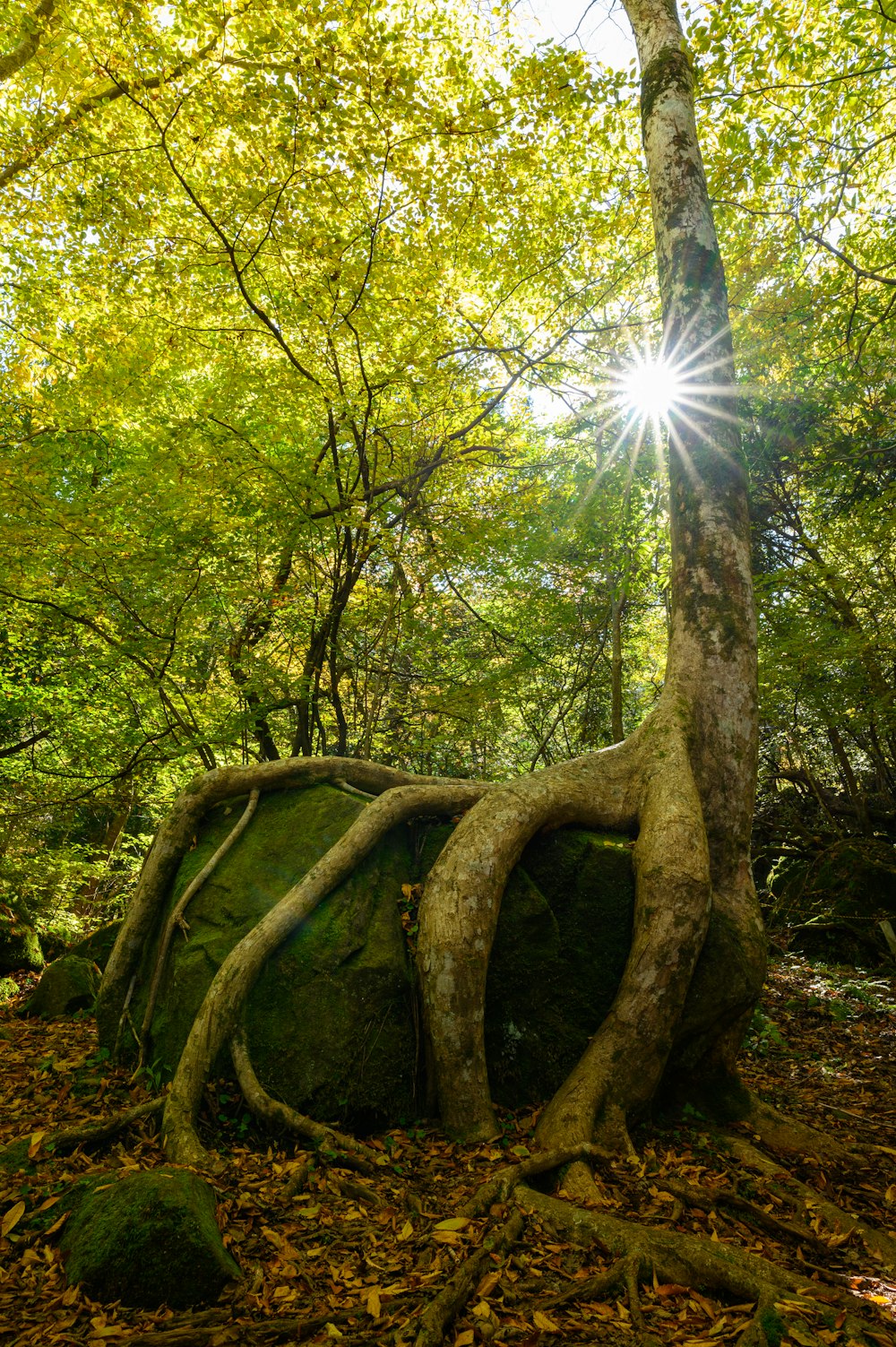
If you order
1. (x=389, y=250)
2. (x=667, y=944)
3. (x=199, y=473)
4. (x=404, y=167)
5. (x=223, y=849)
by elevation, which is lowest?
(x=667, y=944)

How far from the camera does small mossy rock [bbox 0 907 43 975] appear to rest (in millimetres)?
9156

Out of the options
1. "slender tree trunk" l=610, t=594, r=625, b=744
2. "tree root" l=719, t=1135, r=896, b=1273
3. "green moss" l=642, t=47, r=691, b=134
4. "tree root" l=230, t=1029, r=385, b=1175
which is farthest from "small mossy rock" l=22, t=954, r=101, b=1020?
"green moss" l=642, t=47, r=691, b=134

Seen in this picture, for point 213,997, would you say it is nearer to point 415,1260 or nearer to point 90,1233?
point 90,1233

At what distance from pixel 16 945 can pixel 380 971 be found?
7963mm

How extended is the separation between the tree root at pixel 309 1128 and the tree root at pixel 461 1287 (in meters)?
0.86

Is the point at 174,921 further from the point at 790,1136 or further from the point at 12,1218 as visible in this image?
the point at 790,1136

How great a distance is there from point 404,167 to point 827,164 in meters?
4.90

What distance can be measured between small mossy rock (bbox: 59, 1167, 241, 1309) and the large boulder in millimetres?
1075

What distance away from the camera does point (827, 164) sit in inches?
298

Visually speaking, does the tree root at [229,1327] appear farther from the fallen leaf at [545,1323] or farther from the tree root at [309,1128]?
the tree root at [309,1128]

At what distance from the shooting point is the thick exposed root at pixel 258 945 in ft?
10.9

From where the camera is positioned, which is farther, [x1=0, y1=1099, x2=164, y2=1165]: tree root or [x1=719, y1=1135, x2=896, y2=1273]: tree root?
[x1=0, y1=1099, x2=164, y2=1165]: tree root

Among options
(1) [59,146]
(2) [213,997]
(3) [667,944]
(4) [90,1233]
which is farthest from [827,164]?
(4) [90,1233]

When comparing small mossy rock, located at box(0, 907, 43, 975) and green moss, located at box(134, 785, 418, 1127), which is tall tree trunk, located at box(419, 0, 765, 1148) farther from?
A: small mossy rock, located at box(0, 907, 43, 975)
